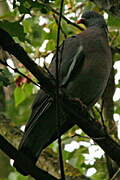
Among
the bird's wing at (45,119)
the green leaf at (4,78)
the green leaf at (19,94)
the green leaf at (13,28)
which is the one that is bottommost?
the green leaf at (19,94)

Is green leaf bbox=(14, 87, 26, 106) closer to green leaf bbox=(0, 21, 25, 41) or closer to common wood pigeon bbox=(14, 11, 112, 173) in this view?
common wood pigeon bbox=(14, 11, 112, 173)

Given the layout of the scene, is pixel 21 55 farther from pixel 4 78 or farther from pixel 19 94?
pixel 19 94

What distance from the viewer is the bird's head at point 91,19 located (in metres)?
4.51

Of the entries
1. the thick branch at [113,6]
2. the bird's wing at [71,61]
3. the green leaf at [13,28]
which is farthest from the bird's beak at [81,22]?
the green leaf at [13,28]

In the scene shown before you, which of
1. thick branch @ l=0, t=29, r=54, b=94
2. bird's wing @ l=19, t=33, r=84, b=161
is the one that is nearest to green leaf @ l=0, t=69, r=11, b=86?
thick branch @ l=0, t=29, r=54, b=94

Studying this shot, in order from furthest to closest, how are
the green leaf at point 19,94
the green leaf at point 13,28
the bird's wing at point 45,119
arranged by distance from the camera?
the green leaf at point 19,94 < the bird's wing at point 45,119 < the green leaf at point 13,28

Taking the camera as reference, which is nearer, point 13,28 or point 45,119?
point 13,28

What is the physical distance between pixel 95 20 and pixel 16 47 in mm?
2392

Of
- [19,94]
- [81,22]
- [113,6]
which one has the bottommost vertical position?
[19,94]

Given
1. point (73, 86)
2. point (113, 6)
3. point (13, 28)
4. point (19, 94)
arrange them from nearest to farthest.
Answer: point (13, 28)
point (113, 6)
point (73, 86)
point (19, 94)

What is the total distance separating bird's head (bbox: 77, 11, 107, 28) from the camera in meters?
4.51

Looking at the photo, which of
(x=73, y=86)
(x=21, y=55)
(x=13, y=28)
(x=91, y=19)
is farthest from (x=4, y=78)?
(x=91, y=19)

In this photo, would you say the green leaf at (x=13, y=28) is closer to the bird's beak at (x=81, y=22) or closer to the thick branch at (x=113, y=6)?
the thick branch at (x=113, y=6)

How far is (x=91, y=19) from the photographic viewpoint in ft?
15.3
